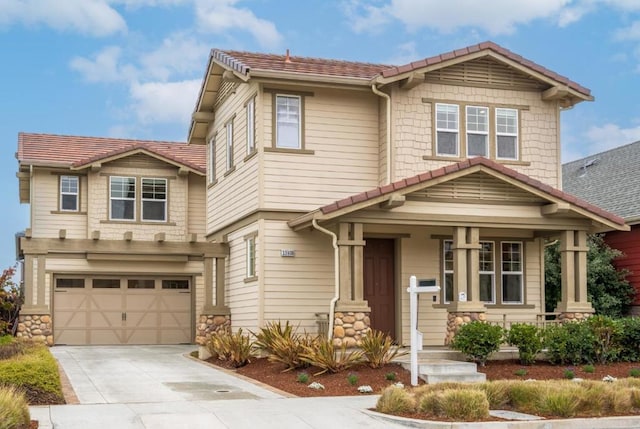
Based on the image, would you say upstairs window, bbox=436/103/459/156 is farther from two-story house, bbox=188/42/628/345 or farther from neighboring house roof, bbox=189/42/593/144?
neighboring house roof, bbox=189/42/593/144

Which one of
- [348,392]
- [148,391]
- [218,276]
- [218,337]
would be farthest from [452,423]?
[218,276]

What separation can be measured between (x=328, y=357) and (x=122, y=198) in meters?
15.7

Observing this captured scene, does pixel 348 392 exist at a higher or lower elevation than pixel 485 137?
lower

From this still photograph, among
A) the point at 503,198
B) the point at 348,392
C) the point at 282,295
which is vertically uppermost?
the point at 503,198

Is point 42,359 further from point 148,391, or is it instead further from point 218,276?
point 218,276

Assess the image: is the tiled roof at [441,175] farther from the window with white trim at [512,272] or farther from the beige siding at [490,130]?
the window with white trim at [512,272]

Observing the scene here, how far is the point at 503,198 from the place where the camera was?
64.2ft

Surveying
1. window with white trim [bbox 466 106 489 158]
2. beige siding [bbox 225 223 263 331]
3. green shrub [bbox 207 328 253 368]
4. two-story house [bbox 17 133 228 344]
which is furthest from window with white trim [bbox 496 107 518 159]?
two-story house [bbox 17 133 228 344]

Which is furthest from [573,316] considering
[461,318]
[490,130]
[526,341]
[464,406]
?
[464,406]

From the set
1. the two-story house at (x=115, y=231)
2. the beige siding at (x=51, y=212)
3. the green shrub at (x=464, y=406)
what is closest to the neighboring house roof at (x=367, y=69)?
the two-story house at (x=115, y=231)

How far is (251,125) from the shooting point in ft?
69.9

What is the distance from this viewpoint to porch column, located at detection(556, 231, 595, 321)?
1981 cm

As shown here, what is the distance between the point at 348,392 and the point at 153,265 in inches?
638

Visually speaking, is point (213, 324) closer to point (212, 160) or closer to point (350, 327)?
point (212, 160)
